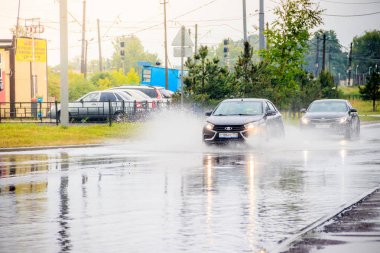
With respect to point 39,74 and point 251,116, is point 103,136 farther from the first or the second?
point 39,74

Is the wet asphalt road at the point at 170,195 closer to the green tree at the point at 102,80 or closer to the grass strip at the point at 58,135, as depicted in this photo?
the grass strip at the point at 58,135

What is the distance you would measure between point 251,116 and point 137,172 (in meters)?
10.3

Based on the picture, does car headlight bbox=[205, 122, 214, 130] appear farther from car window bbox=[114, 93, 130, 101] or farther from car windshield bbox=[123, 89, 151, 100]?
car windshield bbox=[123, 89, 151, 100]

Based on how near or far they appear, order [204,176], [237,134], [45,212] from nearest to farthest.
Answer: [45,212], [204,176], [237,134]

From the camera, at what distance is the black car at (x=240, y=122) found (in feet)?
96.2

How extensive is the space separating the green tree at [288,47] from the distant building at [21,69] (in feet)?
96.3

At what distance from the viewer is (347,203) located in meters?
14.1

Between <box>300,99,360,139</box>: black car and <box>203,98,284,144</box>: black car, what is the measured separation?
4.31m

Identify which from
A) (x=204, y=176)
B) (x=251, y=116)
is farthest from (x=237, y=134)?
(x=204, y=176)

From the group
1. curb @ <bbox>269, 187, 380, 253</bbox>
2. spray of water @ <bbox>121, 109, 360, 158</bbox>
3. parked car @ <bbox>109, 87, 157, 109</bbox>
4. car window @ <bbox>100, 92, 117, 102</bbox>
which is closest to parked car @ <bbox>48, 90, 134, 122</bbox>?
parked car @ <bbox>109, 87, 157, 109</bbox>

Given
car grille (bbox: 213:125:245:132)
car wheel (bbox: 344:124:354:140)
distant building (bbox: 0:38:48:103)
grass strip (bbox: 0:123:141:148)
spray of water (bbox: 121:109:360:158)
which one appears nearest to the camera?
car grille (bbox: 213:125:245:132)

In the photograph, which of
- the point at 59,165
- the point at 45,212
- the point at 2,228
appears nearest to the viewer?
the point at 2,228

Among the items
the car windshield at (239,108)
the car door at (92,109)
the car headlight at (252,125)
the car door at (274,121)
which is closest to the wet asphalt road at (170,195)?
the car headlight at (252,125)

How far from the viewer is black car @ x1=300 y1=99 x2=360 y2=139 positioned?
118 ft
